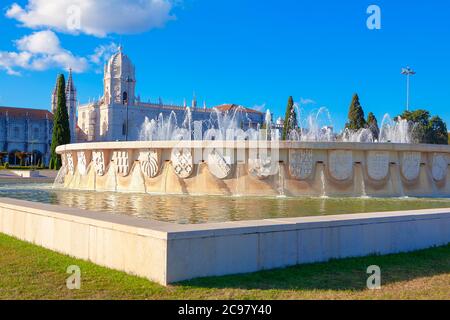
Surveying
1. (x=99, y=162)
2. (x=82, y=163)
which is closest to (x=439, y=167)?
(x=99, y=162)

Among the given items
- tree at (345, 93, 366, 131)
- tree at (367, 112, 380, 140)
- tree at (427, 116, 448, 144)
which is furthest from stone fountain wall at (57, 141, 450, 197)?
tree at (367, 112, 380, 140)

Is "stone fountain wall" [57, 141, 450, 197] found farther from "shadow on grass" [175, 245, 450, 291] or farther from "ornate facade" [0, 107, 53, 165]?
"ornate facade" [0, 107, 53, 165]

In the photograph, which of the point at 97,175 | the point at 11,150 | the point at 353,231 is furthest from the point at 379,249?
the point at 11,150

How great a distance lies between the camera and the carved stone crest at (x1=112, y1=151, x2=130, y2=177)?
13.5 meters

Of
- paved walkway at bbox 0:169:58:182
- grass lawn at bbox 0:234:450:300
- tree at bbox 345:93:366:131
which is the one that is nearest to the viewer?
grass lawn at bbox 0:234:450:300

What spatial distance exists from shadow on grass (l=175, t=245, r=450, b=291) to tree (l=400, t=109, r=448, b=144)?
48.5 metres

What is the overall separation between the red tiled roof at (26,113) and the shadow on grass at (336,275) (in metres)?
92.0

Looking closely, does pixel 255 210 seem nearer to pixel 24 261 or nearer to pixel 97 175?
pixel 24 261

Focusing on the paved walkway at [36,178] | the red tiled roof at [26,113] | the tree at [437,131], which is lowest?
the paved walkway at [36,178]

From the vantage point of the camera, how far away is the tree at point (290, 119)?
50722 mm

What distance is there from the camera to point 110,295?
3.97 metres

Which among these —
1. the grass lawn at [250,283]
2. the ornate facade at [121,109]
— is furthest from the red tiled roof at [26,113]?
the grass lawn at [250,283]

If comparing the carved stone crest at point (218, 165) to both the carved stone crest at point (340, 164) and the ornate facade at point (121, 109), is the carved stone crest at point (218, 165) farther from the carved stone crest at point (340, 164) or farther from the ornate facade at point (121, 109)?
the ornate facade at point (121, 109)

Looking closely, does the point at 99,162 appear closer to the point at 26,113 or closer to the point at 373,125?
the point at 373,125
